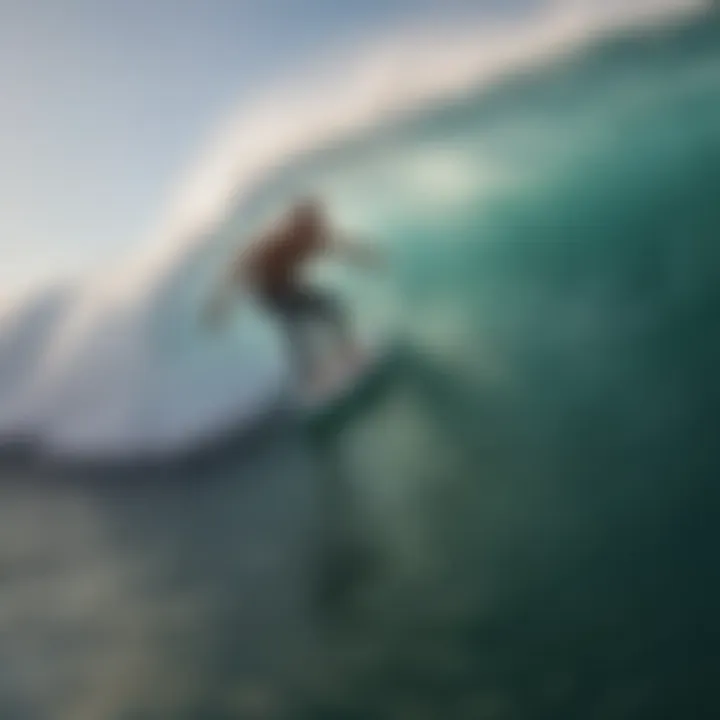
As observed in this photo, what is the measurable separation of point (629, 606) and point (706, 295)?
306 millimetres

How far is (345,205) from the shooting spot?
1.21 m

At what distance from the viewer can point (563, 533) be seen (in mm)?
1080

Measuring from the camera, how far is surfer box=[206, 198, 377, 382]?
1.19 metres

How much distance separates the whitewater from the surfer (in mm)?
18

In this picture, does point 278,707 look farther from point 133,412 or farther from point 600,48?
point 600,48

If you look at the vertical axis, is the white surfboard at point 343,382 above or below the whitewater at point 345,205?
below

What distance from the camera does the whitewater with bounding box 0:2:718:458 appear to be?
117 cm

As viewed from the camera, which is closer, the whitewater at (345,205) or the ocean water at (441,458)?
the ocean water at (441,458)

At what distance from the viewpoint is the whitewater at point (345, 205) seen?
1.17m

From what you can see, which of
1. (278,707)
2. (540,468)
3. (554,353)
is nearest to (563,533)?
(540,468)

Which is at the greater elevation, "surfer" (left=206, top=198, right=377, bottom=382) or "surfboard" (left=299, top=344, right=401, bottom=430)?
"surfer" (left=206, top=198, right=377, bottom=382)

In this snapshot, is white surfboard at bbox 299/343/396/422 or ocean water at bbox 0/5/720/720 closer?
ocean water at bbox 0/5/720/720

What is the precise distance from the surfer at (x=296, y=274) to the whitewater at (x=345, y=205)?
18 mm

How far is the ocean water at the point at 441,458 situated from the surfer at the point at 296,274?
2 cm
